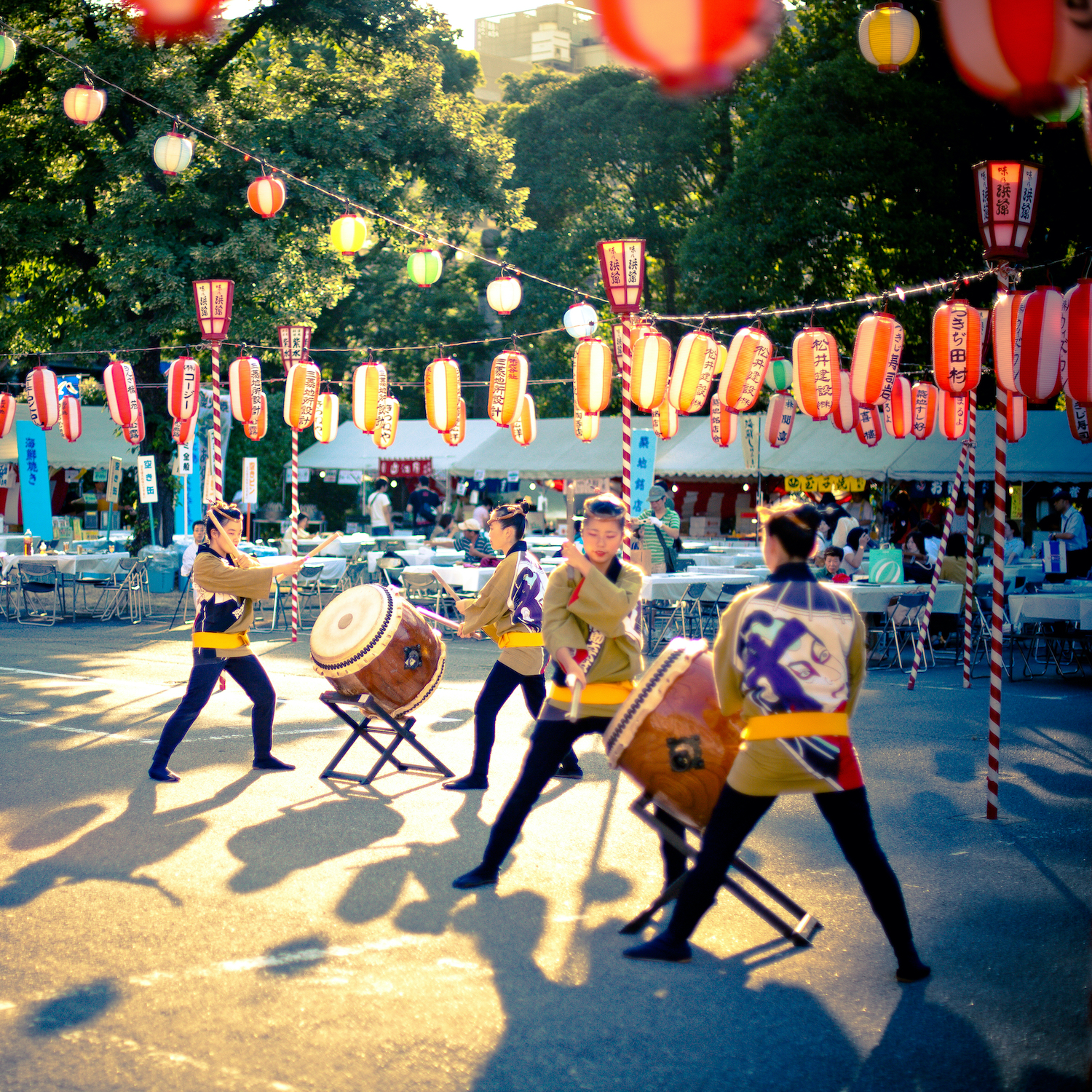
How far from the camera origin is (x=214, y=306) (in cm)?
1313

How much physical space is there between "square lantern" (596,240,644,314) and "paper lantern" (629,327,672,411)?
9.66 feet

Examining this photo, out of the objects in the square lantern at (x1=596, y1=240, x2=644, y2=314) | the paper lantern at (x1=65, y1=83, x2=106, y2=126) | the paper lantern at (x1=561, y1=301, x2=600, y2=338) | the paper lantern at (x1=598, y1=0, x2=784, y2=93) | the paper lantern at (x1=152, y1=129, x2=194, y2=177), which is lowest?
the square lantern at (x1=596, y1=240, x2=644, y2=314)

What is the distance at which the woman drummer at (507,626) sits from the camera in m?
6.42

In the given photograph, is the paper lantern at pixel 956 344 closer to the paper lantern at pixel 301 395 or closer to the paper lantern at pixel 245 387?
the paper lantern at pixel 301 395

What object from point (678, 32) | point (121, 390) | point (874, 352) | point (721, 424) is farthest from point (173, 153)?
point (678, 32)

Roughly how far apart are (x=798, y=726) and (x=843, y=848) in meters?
0.46

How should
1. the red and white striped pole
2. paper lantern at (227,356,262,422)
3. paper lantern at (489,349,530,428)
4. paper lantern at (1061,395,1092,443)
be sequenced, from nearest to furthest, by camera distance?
the red and white striped pole < paper lantern at (1061,395,1092,443) < paper lantern at (489,349,530,428) < paper lantern at (227,356,262,422)

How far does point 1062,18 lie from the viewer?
3104 mm

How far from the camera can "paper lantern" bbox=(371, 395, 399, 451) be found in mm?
16484

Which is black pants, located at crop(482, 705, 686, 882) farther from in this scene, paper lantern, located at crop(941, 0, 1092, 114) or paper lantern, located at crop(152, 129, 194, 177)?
paper lantern, located at crop(152, 129, 194, 177)

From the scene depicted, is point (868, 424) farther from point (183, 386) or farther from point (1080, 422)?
point (183, 386)

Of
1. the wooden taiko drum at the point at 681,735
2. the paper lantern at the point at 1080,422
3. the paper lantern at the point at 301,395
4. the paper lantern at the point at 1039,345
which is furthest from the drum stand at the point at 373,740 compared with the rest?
the paper lantern at the point at 1080,422

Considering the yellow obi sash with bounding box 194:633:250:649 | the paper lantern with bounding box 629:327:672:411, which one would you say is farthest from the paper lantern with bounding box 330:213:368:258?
the yellow obi sash with bounding box 194:633:250:649

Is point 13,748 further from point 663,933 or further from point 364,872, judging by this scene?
point 663,933
